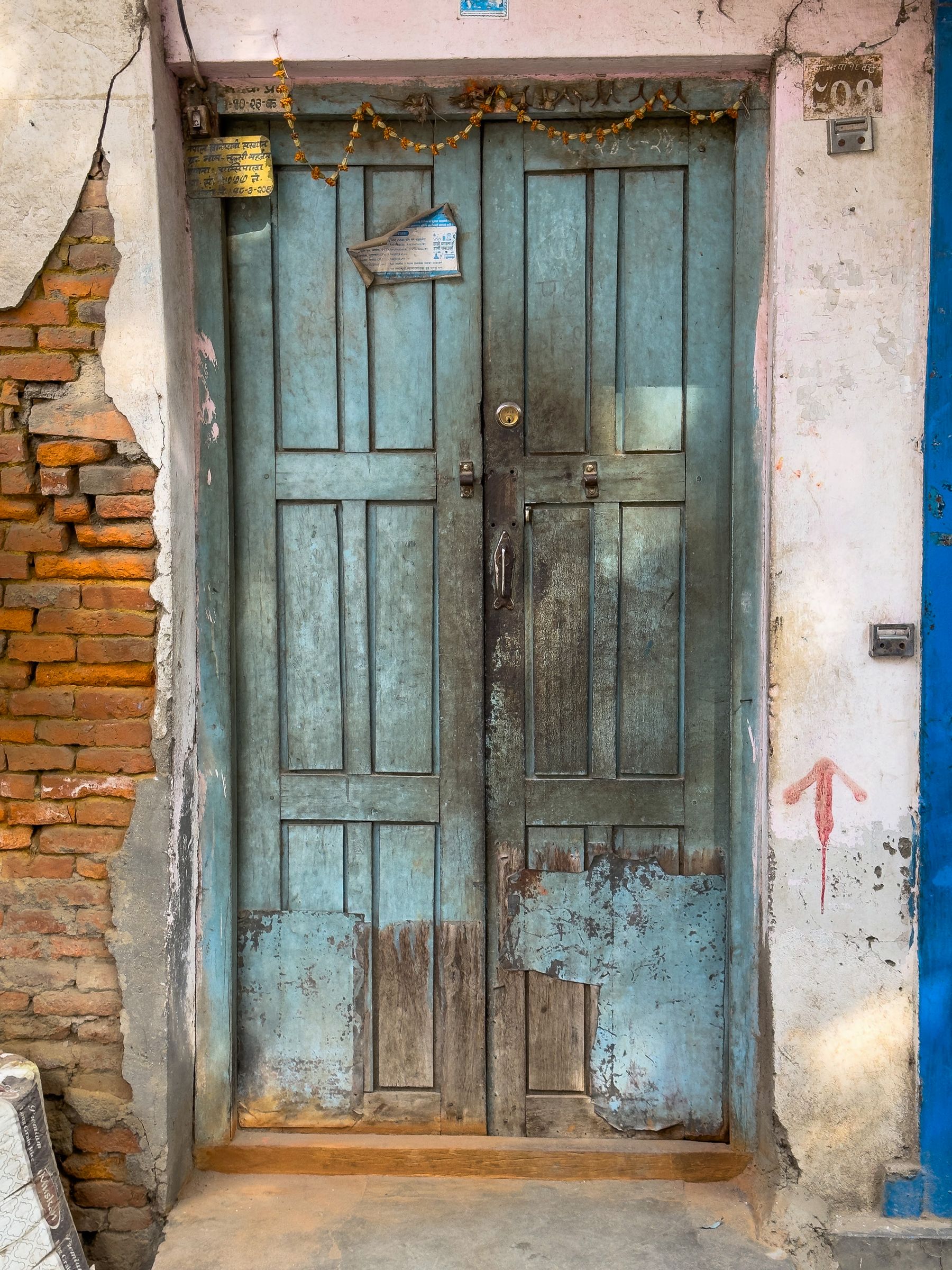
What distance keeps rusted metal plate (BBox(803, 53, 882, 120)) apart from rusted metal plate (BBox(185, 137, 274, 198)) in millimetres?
1325

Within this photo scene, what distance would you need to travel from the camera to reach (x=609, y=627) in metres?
2.65

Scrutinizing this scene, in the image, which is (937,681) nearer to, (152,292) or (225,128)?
(152,292)

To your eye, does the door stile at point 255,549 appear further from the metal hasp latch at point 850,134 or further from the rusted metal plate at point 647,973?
the metal hasp latch at point 850,134

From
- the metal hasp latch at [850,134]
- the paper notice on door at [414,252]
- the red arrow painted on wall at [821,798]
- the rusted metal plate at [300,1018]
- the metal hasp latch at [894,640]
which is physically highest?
the metal hasp latch at [850,134]

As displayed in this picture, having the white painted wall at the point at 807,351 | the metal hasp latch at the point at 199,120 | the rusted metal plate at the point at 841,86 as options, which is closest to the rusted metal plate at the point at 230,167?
the metal hasp latch at the point at 199,120

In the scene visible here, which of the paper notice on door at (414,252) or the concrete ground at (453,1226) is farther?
the paper notice on door at (414,252)

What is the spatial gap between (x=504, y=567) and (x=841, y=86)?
139 cm

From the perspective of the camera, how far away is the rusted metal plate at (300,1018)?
8.92ft

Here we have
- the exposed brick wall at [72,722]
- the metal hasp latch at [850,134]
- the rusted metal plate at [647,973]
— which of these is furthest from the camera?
the rusted metal plate at [647,973]

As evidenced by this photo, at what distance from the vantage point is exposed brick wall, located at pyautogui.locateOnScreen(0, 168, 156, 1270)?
243 cm

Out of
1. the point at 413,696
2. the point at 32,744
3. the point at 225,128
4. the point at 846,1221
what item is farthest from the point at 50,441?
the point at 846,1221

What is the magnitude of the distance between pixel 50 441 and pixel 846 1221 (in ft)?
8.91

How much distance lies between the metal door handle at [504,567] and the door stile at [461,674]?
45 millimetres

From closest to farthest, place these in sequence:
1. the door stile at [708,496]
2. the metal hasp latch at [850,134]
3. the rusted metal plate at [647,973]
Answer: the metal hasp latch at [850,134], the door stile at [708,496], the rusted metal plate at [647,973]
